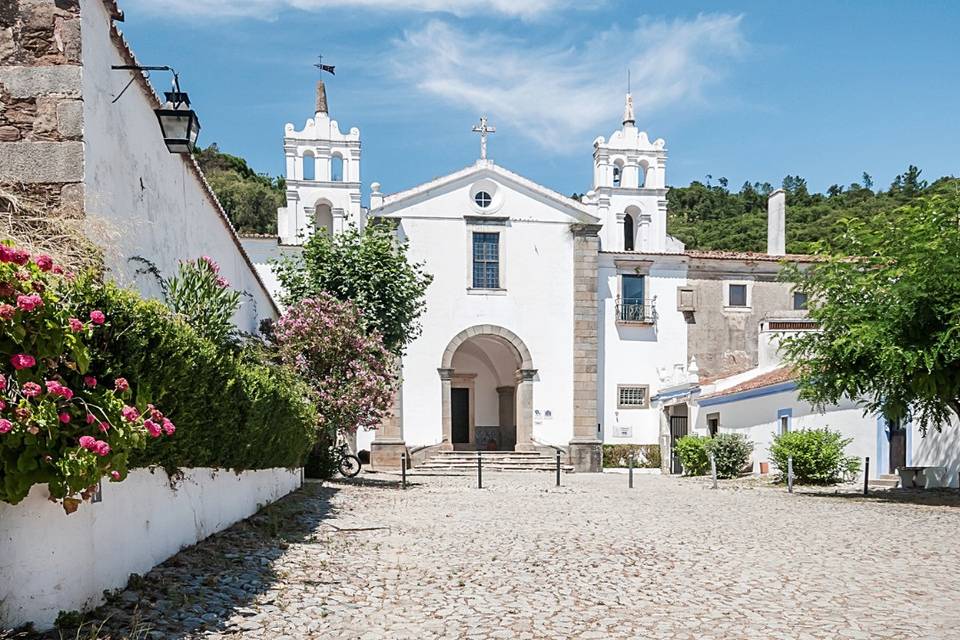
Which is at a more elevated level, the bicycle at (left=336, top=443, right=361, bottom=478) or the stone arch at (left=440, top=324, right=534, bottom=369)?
the stone arch at (left=440, top=324, right=534, bottom=369)

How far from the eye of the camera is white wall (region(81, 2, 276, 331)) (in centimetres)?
730

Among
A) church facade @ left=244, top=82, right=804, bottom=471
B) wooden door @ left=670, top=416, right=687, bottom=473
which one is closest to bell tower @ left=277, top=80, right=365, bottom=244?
church facade @ left=244, top=82, right=804, bottom=471

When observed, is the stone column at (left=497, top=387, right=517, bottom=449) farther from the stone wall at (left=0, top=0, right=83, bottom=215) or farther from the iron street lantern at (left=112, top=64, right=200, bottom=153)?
the stone wall at (left=0, top=0, right=83, bottom=215)

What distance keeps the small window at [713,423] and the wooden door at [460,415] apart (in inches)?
389

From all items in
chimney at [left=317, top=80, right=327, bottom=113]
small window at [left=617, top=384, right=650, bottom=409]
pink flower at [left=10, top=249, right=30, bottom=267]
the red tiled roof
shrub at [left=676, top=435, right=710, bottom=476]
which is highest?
chimney at [left=317, top=80, right=327, bottom=113]

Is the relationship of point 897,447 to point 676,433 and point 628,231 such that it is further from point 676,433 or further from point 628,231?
point 628,231

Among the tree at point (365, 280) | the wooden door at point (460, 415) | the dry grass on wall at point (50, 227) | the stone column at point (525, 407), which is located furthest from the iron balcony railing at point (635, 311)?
the dry grass on wall at point (50, 227)

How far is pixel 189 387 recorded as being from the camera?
668 centimetres

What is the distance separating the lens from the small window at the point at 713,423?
26859 millimetres

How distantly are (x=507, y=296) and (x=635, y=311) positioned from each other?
4.54 meters

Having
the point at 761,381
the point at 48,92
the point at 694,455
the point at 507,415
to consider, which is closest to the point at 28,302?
the point at 48,92

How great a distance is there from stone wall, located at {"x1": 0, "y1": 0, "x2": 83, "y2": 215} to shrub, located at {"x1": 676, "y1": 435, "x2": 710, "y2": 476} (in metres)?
20.4

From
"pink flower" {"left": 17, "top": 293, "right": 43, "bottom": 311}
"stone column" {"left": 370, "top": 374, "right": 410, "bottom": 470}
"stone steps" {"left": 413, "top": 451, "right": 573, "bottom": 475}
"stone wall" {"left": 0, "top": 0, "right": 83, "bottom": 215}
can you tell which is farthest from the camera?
"stone column" {"left": 370, "top": 374, "right": 410, "bottom": 470}

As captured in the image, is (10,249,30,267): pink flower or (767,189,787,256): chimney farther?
(767,189,787,256): chimney
